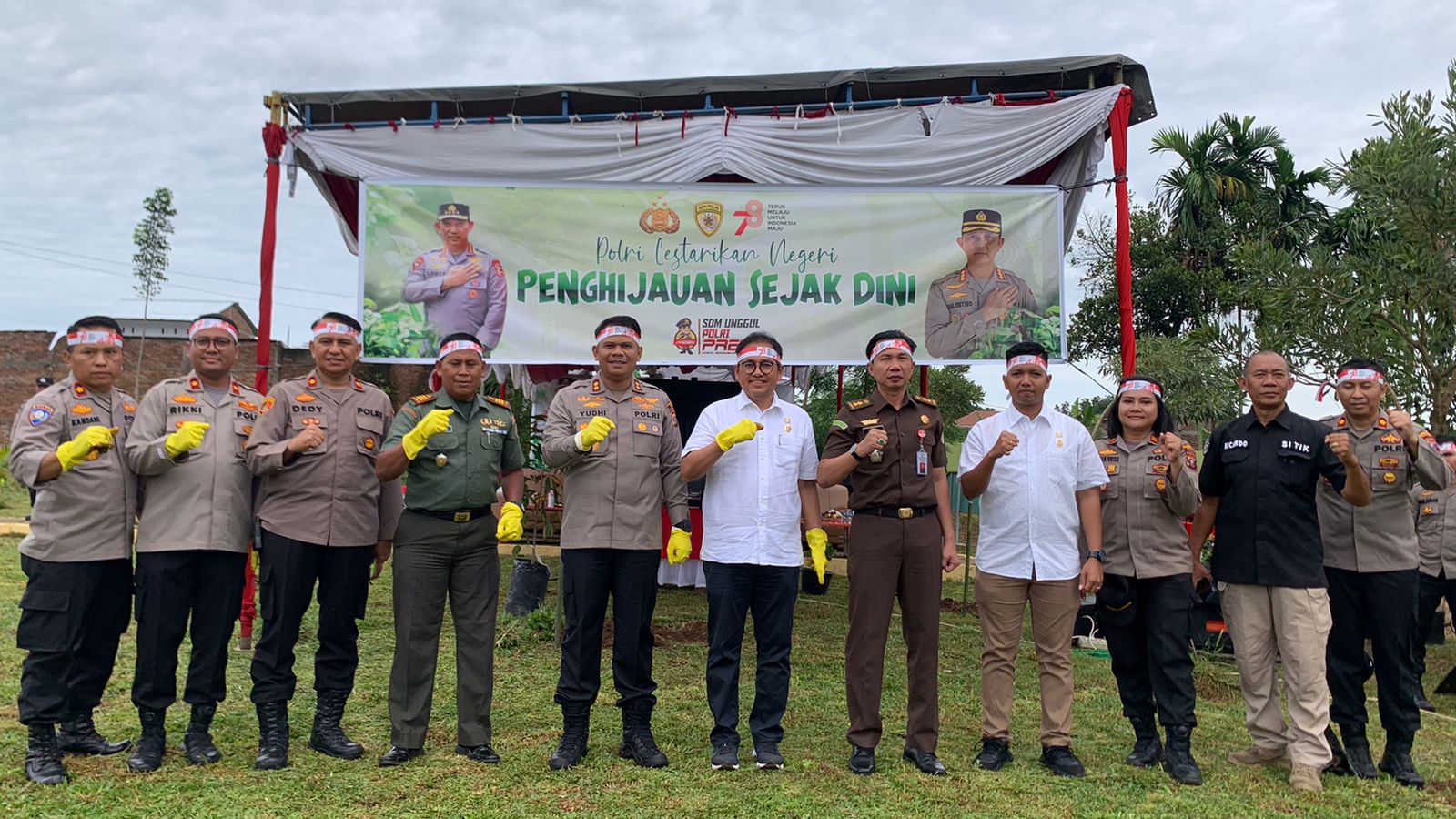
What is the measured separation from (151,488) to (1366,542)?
522cm

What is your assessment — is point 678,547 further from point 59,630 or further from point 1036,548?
point 59,630

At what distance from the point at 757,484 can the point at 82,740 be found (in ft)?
9.97

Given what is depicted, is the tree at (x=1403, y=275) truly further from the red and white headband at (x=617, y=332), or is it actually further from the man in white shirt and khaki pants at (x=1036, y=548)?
the red and white headband at (x=617, y=332)

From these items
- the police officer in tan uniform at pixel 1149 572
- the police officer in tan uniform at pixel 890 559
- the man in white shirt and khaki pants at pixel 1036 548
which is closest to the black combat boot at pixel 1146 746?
the police officer in tan uniform at pixel 1149 572

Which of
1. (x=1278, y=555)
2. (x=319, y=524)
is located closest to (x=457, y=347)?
(x=319, y=524)

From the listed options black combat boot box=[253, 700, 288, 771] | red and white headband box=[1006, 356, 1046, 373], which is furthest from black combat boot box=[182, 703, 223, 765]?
red and white headband box=[1006, 356, 1046, 373]

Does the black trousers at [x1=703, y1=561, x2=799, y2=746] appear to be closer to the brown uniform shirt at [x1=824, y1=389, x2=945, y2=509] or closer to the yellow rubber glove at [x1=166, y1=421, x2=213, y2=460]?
the brown uniform shirt at [x1=824, y1=389, x2=945, y2=509]

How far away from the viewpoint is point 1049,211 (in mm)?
6598

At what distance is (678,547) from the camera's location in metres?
4.47

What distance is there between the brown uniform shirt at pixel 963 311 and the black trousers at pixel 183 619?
4.18 meters

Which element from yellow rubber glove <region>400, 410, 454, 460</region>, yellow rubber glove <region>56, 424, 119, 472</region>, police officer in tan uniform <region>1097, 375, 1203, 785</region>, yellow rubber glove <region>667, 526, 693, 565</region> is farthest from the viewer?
police officer in tan uniform <region>1097, 375, 1203, 785</region>

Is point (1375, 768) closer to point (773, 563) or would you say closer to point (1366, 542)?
point (1366, 542)

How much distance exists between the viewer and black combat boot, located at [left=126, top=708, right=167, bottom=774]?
4168 millimetres

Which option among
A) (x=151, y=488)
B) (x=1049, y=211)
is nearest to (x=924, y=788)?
(x=151, y=488)
